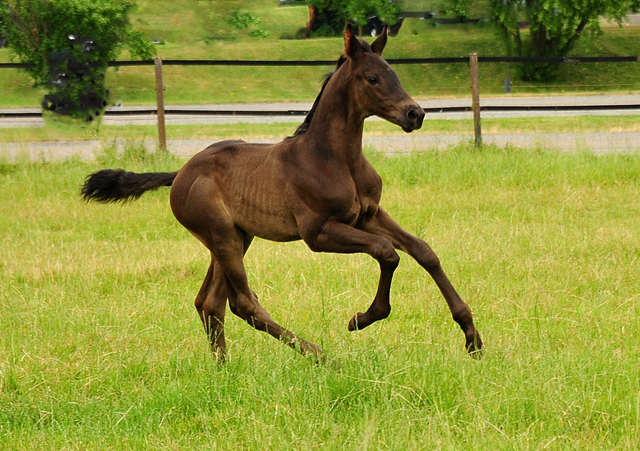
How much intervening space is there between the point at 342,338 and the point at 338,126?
133 cm

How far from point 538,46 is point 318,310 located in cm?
2454

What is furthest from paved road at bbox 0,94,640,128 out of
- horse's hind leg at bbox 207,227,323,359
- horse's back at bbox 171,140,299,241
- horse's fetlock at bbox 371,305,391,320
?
horse's fetlock at bbox 371,305,391,320

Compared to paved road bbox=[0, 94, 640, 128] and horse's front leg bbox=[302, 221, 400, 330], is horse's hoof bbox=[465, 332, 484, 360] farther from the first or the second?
paved road bbox=[0, 94, 640, 128]

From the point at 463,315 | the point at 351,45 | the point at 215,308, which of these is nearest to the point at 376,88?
the point at 351,45

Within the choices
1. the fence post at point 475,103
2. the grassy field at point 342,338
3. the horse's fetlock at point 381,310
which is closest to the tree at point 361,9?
the fence post at point 475,103

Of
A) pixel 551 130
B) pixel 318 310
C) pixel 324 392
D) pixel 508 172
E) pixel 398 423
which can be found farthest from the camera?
pixel 551 130

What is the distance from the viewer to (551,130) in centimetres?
1738

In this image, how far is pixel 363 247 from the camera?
15.1 ft

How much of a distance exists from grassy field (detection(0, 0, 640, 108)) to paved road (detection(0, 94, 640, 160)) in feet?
3.53

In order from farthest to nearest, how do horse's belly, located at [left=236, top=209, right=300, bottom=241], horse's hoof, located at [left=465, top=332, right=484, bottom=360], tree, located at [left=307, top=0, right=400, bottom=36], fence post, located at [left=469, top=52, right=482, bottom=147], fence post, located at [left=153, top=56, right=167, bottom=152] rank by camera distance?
tree, located at [left=307, top=0, right=400, bottom=36]
fence post, located at [left=153, top=56, right=167, bottom=152]
fence post, located at [left=469, top=52, right=482, bottom=147]
horse's belly, located at [left=236, top=209, right=300, bottom=241]
horse's hoof, located at [left=465, top=332, right=484, bottom=360]

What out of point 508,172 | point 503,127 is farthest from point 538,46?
point 508,172

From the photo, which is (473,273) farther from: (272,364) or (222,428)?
(222,428)

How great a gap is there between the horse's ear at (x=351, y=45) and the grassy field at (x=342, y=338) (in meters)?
1.69

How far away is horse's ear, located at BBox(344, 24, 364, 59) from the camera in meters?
4.72
